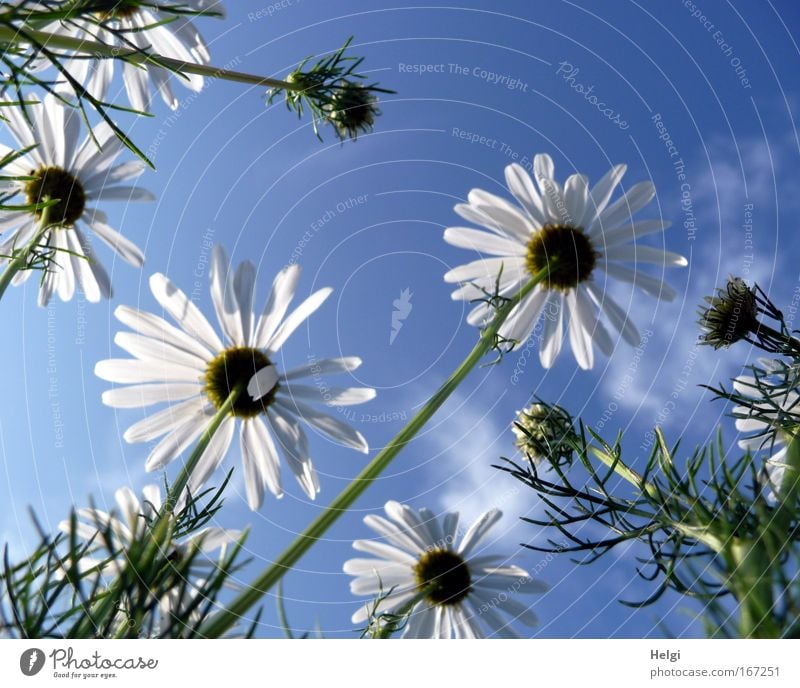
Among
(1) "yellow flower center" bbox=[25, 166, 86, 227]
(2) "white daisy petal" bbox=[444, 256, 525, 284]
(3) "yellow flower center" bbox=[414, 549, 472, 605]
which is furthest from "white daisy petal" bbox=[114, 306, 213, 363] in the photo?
(3) "yellow flower center" bbox=[414, 549, 472, 605]

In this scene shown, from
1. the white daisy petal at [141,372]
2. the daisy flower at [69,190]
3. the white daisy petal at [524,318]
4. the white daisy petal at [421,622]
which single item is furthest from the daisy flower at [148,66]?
the white daisy petal at [421,622]

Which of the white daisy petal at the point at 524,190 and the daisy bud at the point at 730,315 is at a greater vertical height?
the white daisy petal at the point at 524,190

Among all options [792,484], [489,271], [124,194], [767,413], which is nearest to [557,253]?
[489,271]

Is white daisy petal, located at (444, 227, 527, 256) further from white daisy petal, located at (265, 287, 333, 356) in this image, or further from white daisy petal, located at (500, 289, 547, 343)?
white daisy petal, located at (265, 287, 333, 356)

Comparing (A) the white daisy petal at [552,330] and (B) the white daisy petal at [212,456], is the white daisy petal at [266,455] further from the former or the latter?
(A) the white daisy petal at [552,330]

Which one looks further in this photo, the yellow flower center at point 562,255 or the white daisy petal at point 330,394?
the yellow flower center at point 562,255
